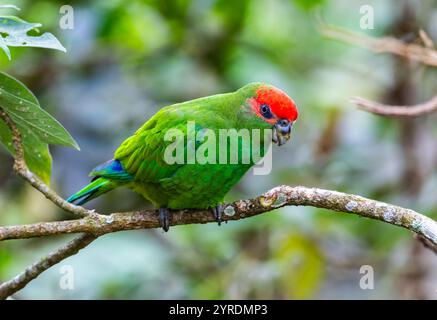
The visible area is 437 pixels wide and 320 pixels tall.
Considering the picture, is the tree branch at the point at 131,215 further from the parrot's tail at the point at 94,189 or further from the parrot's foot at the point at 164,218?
the parrot's tail at the point at 94,189

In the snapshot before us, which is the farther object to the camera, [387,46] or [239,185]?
[239,185]

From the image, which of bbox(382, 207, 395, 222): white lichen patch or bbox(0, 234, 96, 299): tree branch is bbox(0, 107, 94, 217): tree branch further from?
bbox(382, 207, 395, 222): white lichen patch

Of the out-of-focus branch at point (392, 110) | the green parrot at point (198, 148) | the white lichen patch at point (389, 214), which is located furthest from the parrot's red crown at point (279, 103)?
the white lichen patch at point (389, 214)

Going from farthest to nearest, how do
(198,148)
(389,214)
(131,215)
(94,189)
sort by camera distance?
1. (94,189)
2. (198,148)
3. (131,215)
4. (389,214)

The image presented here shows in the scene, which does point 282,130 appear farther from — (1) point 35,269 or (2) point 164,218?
(1) point 35,269

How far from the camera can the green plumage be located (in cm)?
282

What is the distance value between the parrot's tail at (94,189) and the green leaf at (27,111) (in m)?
0.83

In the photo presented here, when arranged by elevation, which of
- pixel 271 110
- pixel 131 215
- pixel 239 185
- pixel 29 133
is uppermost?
pixel 239 185

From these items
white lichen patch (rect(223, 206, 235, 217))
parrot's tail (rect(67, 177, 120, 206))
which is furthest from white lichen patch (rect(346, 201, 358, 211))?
parrot's tail (rect(67, 177, 120, 206))

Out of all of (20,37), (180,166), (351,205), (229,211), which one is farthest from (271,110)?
(20,37)

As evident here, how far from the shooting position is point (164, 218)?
9.00 feet

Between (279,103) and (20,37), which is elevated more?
(279,103)

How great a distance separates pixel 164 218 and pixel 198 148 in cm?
34

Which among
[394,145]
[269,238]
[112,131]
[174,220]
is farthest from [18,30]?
[394,145]
